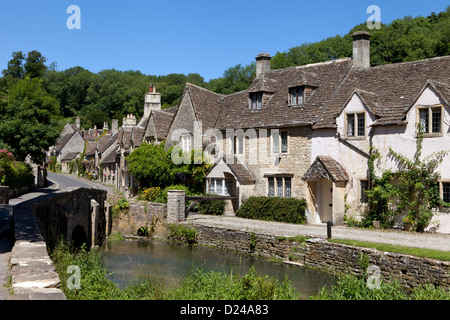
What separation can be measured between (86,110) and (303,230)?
108 m

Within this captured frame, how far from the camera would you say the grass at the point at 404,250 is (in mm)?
16297

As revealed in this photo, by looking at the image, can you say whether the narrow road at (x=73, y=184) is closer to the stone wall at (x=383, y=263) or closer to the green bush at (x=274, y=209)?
the green bush at (x=274, y=209)

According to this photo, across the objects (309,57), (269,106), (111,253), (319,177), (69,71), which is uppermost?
(69,71)

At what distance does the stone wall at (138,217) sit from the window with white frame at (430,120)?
1518 centimetres

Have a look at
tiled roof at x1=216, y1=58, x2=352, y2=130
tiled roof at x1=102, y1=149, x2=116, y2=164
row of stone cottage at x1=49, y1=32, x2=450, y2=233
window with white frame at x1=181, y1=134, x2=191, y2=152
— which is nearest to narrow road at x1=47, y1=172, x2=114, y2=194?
tiled roof at x1=102, y1=149, x2=116, y2=164

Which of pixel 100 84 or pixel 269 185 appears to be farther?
pixel 100 84

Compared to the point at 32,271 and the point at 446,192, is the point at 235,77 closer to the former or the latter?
the point at 446,192

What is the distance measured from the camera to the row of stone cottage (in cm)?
2392

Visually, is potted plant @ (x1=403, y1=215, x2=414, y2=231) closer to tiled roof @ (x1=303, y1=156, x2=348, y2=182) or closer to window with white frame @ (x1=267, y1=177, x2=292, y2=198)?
tiled roof @ (x1=303, y1=156, x2=348, y2=182)

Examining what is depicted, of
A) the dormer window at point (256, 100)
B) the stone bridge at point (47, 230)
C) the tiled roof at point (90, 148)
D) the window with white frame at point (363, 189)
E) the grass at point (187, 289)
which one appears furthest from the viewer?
the tiled roof at point (90, 148)

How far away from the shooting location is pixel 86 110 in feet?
407

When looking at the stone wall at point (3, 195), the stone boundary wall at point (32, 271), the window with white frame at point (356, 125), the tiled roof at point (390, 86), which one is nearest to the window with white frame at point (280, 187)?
the tiled roof at point (390, 86)
